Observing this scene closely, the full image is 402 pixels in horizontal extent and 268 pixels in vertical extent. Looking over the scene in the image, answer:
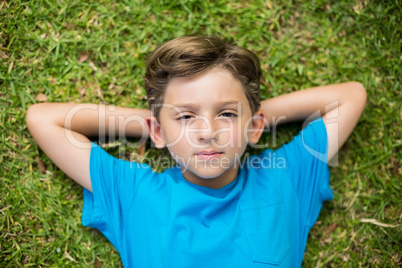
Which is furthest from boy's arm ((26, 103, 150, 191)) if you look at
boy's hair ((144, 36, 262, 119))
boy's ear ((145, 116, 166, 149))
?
boy's hair ((144, 36, 262, 119))

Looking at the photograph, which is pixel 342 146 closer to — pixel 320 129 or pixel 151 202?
pixel 320 129

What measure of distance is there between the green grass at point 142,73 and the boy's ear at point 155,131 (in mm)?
362

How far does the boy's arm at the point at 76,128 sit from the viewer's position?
247cm

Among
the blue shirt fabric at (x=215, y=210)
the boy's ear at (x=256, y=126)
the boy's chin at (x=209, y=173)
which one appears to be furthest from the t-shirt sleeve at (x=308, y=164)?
the boy's chin at (x=209, y=173)

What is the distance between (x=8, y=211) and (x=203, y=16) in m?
2.08

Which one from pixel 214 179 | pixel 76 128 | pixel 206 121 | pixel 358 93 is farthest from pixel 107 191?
pixel 358 93

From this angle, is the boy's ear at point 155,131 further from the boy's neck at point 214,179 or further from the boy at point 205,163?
the boy's neck at point 214,179

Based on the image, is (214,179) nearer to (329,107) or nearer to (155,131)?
(155,131)

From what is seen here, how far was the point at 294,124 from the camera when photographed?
2.93 meters

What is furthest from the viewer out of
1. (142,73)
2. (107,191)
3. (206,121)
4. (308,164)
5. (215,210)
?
(142,73)

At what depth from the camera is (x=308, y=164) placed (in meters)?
2.63

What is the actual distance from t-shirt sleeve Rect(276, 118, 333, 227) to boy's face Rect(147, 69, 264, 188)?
49 centimetres

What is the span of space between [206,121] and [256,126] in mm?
488

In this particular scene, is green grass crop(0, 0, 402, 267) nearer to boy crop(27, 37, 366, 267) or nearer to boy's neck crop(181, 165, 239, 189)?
boy crop(27, 37, 366, 267)
